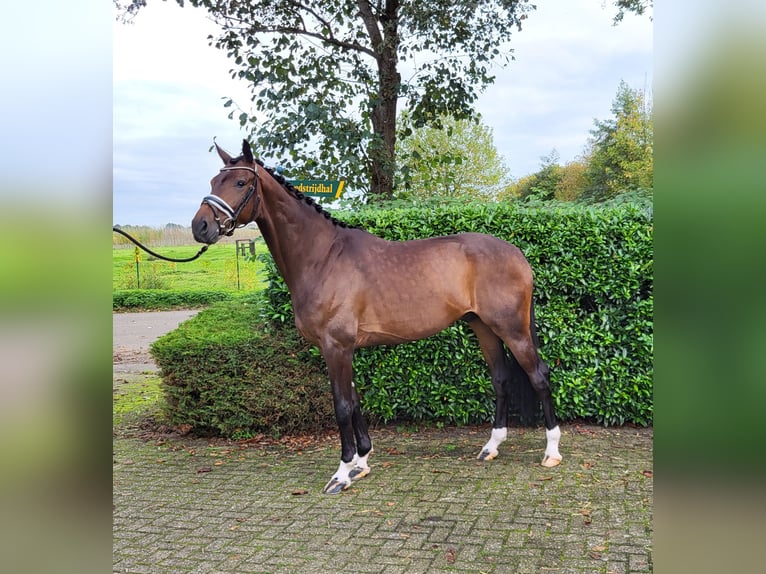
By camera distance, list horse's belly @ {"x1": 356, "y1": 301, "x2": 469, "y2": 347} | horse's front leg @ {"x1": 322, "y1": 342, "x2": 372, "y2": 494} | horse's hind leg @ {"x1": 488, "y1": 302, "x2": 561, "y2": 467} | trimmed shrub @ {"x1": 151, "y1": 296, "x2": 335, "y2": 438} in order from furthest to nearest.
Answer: trimmed shrub @ {"x1": 151, "y1": 296, "x2": 335, "y2": 438} → horse's hind leg @ {"x1": 488, "y1": 302, "x2": 561, "y2": 467} → horse's belly @ {"x1": 356, "y1": 301, "x2": 469, "y2": 347} → horse's front leg @ {"x1": 322, "y1": 342, "x2": 372, "y2": 494}

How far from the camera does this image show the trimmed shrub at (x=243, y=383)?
17.5 ft

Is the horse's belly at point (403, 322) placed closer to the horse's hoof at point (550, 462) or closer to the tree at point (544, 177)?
the horse's hoof at point (550, 462)

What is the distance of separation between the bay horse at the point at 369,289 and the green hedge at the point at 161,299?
1192 centimetres

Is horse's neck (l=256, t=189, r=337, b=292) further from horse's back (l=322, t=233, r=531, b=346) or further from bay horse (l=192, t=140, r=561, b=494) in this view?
horse's back (l=322, t=233, r=531, b=346)

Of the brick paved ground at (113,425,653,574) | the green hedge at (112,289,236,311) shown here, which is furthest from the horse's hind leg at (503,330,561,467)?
the green hedge at (112,289,236,311)

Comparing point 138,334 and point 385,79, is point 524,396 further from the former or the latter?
point 138,334

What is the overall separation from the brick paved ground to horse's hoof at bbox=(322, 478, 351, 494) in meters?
0.06

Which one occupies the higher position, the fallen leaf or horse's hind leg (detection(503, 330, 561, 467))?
horse's hind leg (detection(503, 330, 561, 467))

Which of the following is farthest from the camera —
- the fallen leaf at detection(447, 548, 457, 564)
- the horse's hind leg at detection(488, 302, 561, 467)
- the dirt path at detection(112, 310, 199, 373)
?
the dirt path at detection(112, 310, 199, 373)

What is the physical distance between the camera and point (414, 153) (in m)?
9.06

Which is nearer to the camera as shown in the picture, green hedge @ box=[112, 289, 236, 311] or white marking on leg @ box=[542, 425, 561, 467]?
white marking on leg @ box=[542, 425, 561, 467]

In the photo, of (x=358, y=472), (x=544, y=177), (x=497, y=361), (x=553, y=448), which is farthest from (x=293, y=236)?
(x=544, y=177)

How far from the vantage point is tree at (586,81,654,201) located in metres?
31.8
